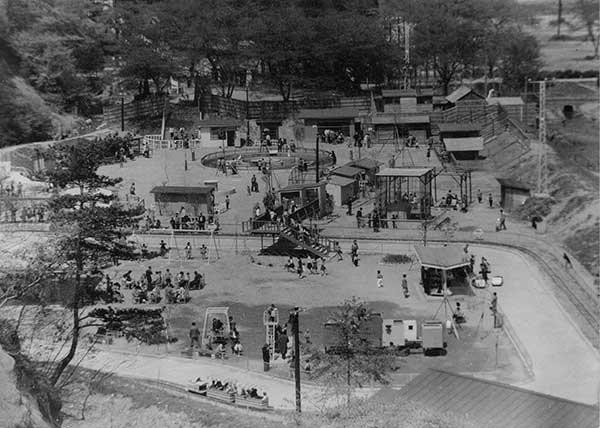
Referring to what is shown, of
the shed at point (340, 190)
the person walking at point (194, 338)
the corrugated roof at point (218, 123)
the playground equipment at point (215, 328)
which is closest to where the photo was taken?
the person walking at point (194, 338)

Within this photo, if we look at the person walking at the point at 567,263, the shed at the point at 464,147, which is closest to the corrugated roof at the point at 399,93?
the shed at the point at 464,147

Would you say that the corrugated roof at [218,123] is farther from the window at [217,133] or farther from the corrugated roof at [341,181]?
the corrugated roof at [341,181]

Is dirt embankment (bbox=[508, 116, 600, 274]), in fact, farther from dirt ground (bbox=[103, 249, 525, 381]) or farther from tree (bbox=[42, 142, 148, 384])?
tree (bbox=[42, 142, 148, 384])

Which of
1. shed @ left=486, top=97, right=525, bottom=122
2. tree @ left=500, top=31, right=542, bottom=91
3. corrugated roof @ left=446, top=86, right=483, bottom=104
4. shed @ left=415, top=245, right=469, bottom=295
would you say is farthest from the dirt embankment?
tree @ left=500, top=31, right=542, bottom=91

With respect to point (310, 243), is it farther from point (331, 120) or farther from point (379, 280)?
point (331, 120)

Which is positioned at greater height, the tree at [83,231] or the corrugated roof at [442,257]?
the tree at [83,231]

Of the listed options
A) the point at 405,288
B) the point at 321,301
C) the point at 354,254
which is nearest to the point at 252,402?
the point at 321,301
